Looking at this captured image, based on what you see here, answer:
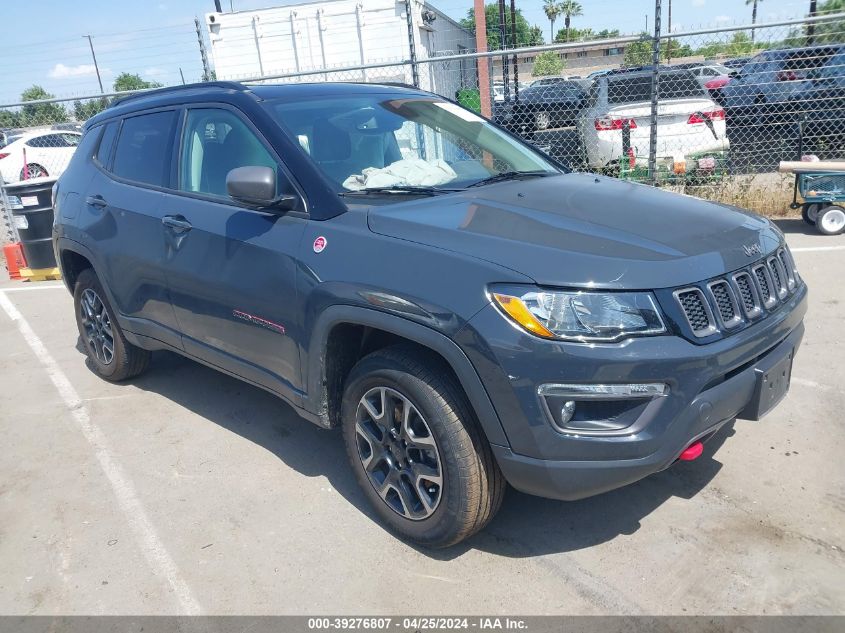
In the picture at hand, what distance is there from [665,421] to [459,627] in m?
1.06

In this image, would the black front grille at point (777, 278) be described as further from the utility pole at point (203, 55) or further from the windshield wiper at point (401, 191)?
the utility pole at point (203, 55)

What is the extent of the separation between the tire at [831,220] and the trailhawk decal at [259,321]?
6944 mm

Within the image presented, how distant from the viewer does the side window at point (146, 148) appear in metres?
4.09

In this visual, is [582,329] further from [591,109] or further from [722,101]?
[722,101]

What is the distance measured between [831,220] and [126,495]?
765 centimetres

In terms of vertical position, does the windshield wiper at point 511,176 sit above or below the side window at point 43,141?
above

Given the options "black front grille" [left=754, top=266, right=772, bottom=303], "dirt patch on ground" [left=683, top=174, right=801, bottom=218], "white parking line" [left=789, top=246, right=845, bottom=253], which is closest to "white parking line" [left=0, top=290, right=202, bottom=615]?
"black front grille" [left=754, top=266, right=772, bottom=303]

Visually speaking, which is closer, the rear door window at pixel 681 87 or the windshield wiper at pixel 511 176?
the windshield wiper at pixel 511 176

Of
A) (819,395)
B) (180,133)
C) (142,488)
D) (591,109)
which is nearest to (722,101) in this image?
(591,109)

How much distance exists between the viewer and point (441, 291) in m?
2.57

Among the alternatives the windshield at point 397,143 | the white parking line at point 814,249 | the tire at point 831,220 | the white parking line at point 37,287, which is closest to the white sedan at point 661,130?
the tire at point 831,220

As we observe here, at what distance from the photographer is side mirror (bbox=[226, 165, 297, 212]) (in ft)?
10.1

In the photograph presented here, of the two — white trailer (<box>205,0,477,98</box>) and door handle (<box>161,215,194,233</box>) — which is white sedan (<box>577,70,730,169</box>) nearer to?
white trailer (<box>205,0,477,98</box>)

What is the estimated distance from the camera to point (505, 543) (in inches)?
119
